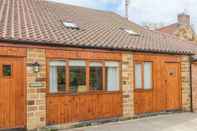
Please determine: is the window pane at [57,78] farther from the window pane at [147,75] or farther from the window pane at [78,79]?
the window pane at [147,75]

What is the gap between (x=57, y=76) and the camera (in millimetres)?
10836

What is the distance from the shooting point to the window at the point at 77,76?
1123 centimetres

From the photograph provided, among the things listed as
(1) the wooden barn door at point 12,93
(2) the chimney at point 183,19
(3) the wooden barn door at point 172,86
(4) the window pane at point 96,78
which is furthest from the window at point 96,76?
(2) the chimney at point 183,19

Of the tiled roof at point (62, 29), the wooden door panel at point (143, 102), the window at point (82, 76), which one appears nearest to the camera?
the tiled roof at point (62, 29)

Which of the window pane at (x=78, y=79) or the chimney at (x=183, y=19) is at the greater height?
the chimney at (x=183, y=19)

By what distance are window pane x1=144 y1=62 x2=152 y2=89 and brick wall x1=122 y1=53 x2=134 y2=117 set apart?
969 mm

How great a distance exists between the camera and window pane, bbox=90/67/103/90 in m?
11.8

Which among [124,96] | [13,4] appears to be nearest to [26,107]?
[124,96]

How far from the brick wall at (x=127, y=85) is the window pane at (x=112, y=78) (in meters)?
0.35

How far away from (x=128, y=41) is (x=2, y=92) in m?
6.60

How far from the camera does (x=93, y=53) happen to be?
11742 millimetres

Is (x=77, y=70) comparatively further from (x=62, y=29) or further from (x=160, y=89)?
(x=160, y=89)

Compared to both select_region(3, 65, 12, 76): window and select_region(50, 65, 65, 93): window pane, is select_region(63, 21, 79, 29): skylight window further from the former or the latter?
select_region(3, 65, 12, 76): window

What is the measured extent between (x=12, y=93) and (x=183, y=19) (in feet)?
77.2
